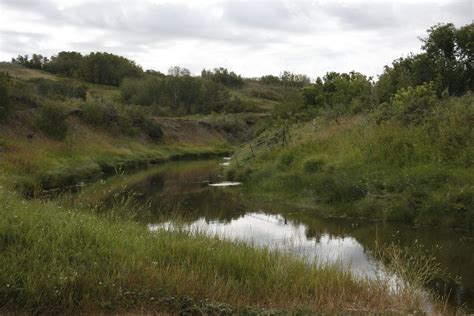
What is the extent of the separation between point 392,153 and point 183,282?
14119 millimetres

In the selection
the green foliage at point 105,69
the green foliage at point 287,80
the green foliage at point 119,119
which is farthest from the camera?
the green foliage at point 287,80

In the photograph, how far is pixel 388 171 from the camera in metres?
18.7

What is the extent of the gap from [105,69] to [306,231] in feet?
332

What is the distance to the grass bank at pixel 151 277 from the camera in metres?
6.80

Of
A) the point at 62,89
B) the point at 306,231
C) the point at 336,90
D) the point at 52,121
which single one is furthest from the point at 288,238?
the point at 62,89

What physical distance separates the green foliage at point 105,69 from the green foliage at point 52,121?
238 feet

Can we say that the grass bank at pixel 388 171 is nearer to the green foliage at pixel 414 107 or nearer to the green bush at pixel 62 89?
the green foliage at pixel 414 107

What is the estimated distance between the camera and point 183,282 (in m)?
7.29

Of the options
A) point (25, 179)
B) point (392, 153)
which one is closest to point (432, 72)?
point (392, 153)

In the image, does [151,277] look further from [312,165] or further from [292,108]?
[292,108]

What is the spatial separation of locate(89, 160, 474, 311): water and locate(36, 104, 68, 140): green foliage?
1399cm

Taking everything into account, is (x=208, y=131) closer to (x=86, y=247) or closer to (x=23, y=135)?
(x=23, y=135)

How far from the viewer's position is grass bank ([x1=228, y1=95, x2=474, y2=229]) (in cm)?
1597

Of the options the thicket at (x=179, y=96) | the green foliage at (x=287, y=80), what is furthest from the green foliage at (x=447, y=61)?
the green foliage at (x=287, y=80)
